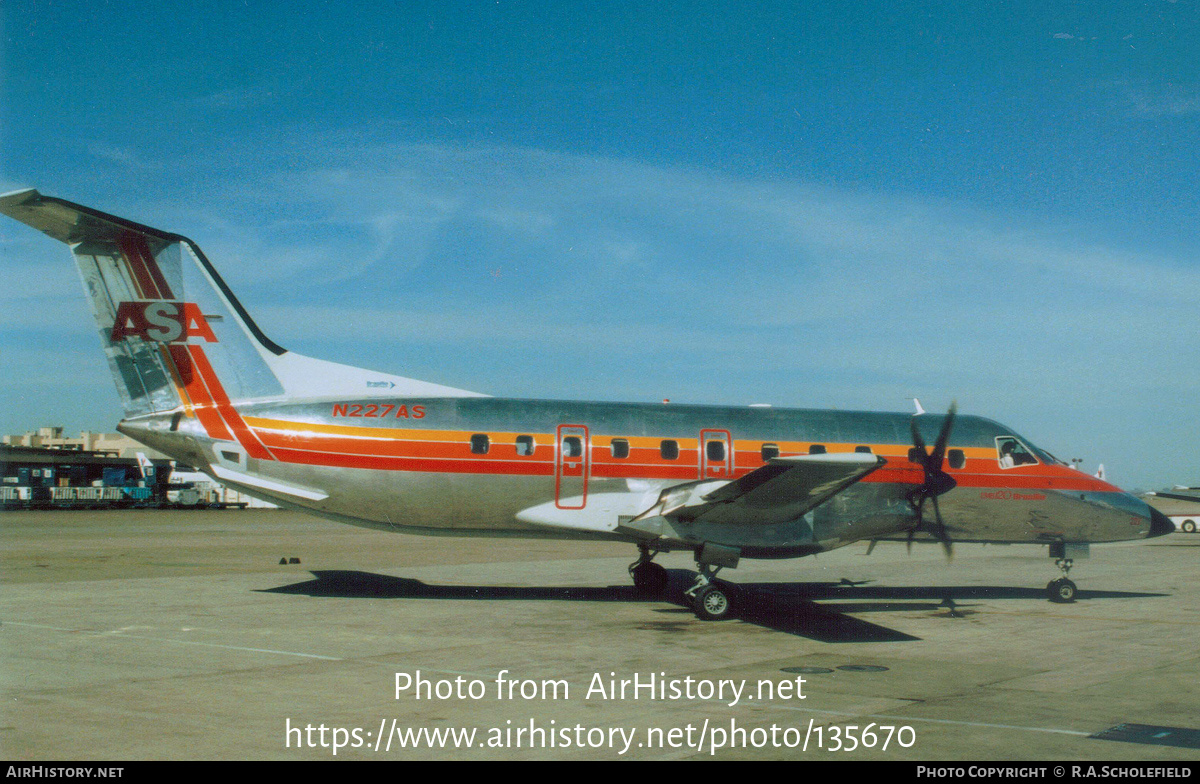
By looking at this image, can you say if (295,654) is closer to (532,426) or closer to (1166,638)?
(532,426)

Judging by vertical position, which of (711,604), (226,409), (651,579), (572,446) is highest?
(226,409)

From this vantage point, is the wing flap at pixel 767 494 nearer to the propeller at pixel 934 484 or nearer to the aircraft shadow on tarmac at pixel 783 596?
the aircraft shadow on tarmac at pixel 783 596

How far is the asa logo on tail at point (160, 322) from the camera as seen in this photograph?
51.9ft

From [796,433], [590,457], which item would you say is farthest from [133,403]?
[796,433]

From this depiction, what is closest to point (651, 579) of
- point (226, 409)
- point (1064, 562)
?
point (1064, 562)

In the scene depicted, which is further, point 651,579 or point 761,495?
point 651,579

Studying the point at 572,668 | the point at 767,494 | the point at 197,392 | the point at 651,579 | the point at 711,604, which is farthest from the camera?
the point at 651,579

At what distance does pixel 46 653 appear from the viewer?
11430 millimetres

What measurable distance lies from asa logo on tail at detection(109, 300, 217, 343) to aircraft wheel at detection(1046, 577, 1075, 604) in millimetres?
17073

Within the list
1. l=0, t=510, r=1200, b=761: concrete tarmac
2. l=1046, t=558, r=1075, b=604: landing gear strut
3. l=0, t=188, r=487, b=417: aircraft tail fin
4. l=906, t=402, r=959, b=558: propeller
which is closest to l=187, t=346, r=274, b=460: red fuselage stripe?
l=0, t=188, r=487, b=417: aircraft tail fin

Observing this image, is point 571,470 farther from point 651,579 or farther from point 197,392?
point 197,392

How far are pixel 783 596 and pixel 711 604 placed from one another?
14.9ft

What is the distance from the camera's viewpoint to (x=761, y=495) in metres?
14.5

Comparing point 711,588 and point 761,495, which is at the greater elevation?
point 761,495
